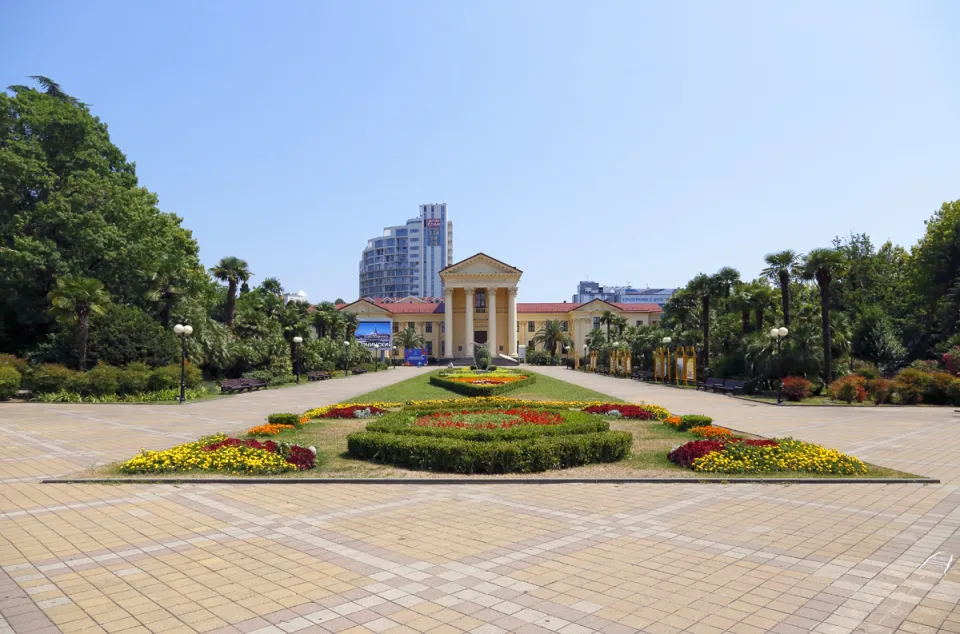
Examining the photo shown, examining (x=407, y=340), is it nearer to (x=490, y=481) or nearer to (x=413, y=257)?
(x=490, y=481)

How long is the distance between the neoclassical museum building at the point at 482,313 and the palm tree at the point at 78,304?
51.4 metres

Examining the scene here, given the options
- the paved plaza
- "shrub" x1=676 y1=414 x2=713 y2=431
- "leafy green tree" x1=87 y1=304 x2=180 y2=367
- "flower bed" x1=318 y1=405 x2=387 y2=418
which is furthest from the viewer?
"leafy green tree" x1=87 y1=304 x2=180 y2=367

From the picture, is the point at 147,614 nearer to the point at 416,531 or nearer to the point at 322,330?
the point at 416,531

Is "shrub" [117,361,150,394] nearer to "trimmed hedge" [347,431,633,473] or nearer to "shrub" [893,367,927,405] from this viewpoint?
"trimmed hedge" [347,431,633,473]

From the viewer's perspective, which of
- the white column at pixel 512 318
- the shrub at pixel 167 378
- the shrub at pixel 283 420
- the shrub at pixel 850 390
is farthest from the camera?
the white column at pixel 512 318

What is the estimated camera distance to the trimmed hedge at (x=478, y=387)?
2698 centimetres

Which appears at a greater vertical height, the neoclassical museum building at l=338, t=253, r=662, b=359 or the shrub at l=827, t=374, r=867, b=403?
the neoclassical museum building at l=338, t=253, r=662, b=359

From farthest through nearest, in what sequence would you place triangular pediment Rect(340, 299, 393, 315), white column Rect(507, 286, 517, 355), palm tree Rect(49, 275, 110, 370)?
1. triangular pediment Rect(340, 299, 393, 315)
2. white column Rect(507, 286, 517, 355)
3. palm tree Rect(49, 275, 110, 370)

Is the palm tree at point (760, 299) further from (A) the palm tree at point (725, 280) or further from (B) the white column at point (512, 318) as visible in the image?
(B) the white column at point (512, 318)

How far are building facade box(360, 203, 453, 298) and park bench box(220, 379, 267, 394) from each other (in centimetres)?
13344

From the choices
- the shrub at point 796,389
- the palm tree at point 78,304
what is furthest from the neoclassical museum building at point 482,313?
the palm tree at point 78,304

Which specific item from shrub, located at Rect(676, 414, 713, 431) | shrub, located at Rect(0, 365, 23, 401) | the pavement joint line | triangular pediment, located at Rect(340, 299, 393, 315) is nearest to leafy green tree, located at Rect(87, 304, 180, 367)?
shrub, located at Rect(0, 365, 23, 401)

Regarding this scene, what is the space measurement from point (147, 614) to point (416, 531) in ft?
9.39

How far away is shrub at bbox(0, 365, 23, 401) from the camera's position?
2339 centimetres
